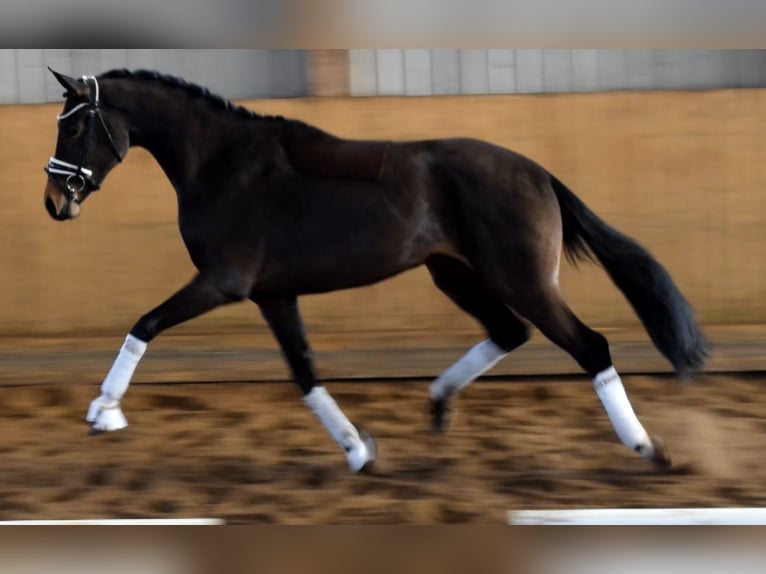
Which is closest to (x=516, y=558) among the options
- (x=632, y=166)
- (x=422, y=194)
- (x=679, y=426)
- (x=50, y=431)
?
(x=422, y=194)

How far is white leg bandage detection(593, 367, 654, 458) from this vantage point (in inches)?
189

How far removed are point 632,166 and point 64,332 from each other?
3.41 meters

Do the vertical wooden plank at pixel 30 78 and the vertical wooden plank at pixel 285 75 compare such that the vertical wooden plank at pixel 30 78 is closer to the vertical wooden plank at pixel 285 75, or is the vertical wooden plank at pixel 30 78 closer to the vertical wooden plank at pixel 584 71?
the vertical wooden plank at pixel 285 75

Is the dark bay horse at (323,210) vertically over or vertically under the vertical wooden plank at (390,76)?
under

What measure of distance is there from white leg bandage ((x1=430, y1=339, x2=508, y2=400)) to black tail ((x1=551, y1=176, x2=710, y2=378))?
24.0 inches

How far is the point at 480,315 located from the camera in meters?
5.13

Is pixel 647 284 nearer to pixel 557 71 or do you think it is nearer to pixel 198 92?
pixel 198 92

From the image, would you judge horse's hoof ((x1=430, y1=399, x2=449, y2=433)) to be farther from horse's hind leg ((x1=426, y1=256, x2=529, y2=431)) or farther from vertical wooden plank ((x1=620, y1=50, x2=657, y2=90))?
vertical wooden plank ((x1=620, y1=50, x2=657, y2=90))

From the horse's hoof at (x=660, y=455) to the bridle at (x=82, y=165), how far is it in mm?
2529

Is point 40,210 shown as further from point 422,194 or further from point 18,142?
point 422,194

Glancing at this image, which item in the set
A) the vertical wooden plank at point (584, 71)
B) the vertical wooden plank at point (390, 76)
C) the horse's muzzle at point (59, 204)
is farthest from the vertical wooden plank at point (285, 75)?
the horse's muzzle at point (59, 204)

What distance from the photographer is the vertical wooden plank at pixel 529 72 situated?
699 cm

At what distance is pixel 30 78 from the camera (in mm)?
7031

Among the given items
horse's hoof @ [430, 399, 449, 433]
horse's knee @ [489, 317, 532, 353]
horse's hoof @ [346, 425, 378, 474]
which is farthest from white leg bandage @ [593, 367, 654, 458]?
horse's hoof @ [346, 425, 378, 474]
